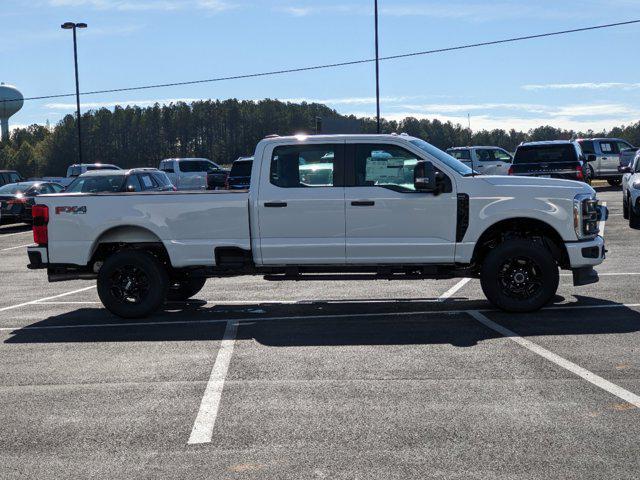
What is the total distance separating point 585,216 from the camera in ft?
33.8

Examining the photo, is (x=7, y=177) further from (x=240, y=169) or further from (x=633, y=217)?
(x=633, y=217)

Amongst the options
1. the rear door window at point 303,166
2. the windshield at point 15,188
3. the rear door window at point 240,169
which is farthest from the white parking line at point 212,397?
the windshield at point 15,188

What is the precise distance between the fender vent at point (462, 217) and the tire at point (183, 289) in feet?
12.6

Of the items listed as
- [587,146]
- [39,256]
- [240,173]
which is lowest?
[39,256]

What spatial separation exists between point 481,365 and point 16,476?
3974 millimetres

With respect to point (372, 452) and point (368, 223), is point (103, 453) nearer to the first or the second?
point (372, 452)

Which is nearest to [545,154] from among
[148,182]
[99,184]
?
[148,182]

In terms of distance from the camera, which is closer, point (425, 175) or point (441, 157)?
point (425, 175)

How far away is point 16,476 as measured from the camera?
511 centimetres

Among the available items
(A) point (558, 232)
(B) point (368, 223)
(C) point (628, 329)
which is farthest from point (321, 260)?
(C) point (628, 329)

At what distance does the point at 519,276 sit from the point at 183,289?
15.0ft

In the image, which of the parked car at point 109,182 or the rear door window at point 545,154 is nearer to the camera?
the parked car at point 109,182

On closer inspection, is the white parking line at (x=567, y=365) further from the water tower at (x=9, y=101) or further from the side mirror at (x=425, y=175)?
the water tower at (x=9, y=101)

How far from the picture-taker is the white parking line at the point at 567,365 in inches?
255
